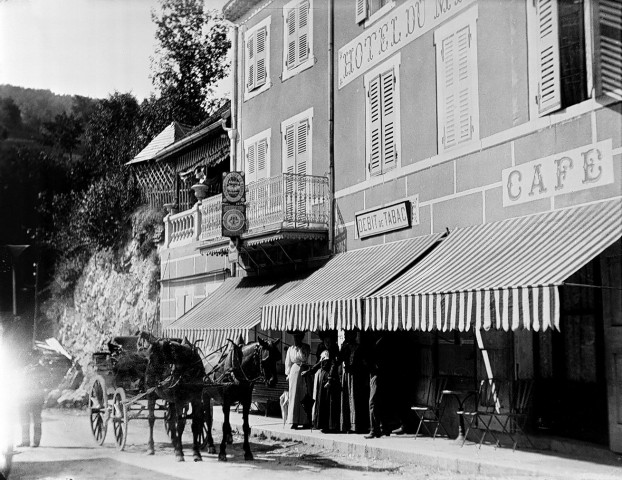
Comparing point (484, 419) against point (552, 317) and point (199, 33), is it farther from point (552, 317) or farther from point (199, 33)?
point (199, 33)

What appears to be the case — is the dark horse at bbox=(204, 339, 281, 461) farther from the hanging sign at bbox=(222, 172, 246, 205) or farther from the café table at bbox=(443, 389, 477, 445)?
the hanging sign at bbox=(222, 172, 246, 205)

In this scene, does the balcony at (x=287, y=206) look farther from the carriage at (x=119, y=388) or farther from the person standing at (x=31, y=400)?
the person standing at (x=31, y=400)

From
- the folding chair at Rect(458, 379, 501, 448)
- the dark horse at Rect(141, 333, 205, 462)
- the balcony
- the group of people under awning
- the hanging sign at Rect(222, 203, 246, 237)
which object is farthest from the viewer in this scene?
the hanging sign at Rect(222, 203, 246, 237)

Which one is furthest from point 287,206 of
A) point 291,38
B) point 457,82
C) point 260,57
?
point 260,57

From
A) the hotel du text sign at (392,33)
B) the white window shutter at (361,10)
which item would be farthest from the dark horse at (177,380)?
the white window shutter at (361,10)

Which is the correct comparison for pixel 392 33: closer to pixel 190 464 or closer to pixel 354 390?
pixel 354 390

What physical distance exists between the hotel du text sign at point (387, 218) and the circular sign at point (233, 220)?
10.8 ft

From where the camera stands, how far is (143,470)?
10891mm

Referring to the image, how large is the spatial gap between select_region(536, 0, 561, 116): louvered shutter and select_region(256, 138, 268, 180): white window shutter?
9.91 m

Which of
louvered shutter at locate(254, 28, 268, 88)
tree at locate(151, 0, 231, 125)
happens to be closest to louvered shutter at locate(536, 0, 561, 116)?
tree at locate(151, 0, 231, 125)

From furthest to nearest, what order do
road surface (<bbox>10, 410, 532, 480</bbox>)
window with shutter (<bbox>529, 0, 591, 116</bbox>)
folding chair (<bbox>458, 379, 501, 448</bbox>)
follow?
folding chair (<bbox>458, 379, 501, 448</bbox>)
road surface (<bbox>10, 410, 532, 480</bbox>)
window with shutter (<bbox>529, 0, 591, 116</bbox>)

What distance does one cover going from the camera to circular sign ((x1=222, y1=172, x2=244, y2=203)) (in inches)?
695

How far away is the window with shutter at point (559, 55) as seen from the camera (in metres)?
10.1

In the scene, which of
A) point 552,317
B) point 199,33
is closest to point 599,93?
point 552,317
